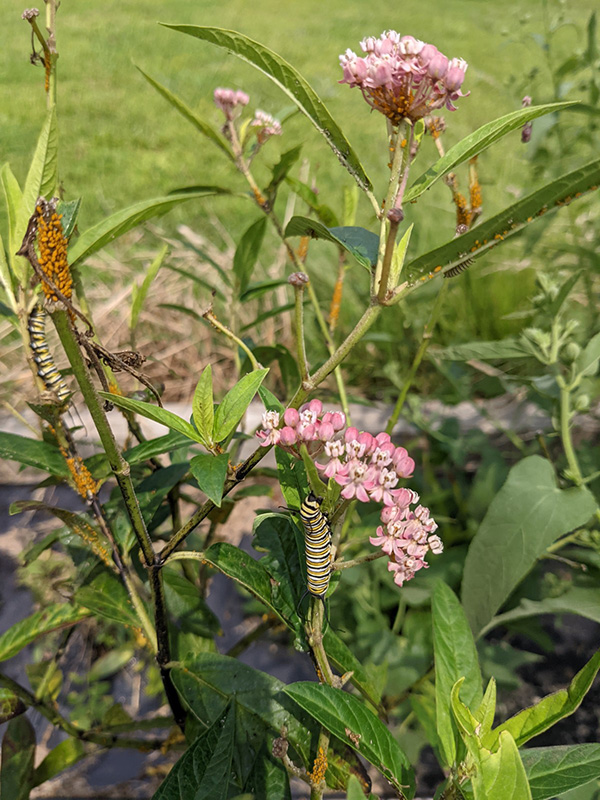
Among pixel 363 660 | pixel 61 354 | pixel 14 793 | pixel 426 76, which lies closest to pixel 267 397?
pixel 426 76

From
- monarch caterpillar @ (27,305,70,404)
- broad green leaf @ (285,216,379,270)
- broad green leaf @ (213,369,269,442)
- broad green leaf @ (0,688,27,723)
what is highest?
broad green leaf @ (285,216,379,270)

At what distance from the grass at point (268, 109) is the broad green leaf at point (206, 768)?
863 mm

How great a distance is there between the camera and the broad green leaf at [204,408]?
0.47m

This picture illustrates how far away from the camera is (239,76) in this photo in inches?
167

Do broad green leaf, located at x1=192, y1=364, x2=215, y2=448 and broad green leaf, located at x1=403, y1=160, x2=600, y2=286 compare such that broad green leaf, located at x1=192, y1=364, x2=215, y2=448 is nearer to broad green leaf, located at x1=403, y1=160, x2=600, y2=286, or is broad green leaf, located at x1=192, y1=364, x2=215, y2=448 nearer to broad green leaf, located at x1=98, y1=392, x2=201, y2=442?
broad green leaf, located at x1=98, y1=392, x2=201, y2=442

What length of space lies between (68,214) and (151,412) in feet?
0.65

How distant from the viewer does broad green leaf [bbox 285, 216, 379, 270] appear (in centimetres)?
48

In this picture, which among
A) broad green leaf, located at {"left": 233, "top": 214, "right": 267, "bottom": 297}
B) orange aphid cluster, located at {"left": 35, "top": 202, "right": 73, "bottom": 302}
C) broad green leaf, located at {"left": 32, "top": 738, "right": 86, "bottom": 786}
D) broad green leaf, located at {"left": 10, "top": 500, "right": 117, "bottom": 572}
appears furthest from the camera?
broad green leaf, located at {"left": 233, "top": 214, "right": 267, "bottom": 297}

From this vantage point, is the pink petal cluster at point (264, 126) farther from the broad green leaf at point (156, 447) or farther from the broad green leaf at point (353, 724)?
the broad green leaf at point (353, 724)

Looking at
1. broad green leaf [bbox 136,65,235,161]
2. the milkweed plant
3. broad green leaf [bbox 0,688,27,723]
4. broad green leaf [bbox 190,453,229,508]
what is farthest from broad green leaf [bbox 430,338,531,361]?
broad green leaf [bbox 0,688,27,723]

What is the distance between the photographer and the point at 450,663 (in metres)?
0.56

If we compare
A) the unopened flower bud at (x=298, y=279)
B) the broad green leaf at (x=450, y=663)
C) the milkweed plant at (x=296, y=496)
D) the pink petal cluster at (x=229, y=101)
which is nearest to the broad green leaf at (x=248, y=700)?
the milkweed plant at (x=296, y=496)

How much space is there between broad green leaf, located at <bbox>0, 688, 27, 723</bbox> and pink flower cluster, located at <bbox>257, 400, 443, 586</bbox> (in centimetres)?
40

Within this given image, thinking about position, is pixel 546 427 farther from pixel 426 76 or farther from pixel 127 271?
pixel 127 271
